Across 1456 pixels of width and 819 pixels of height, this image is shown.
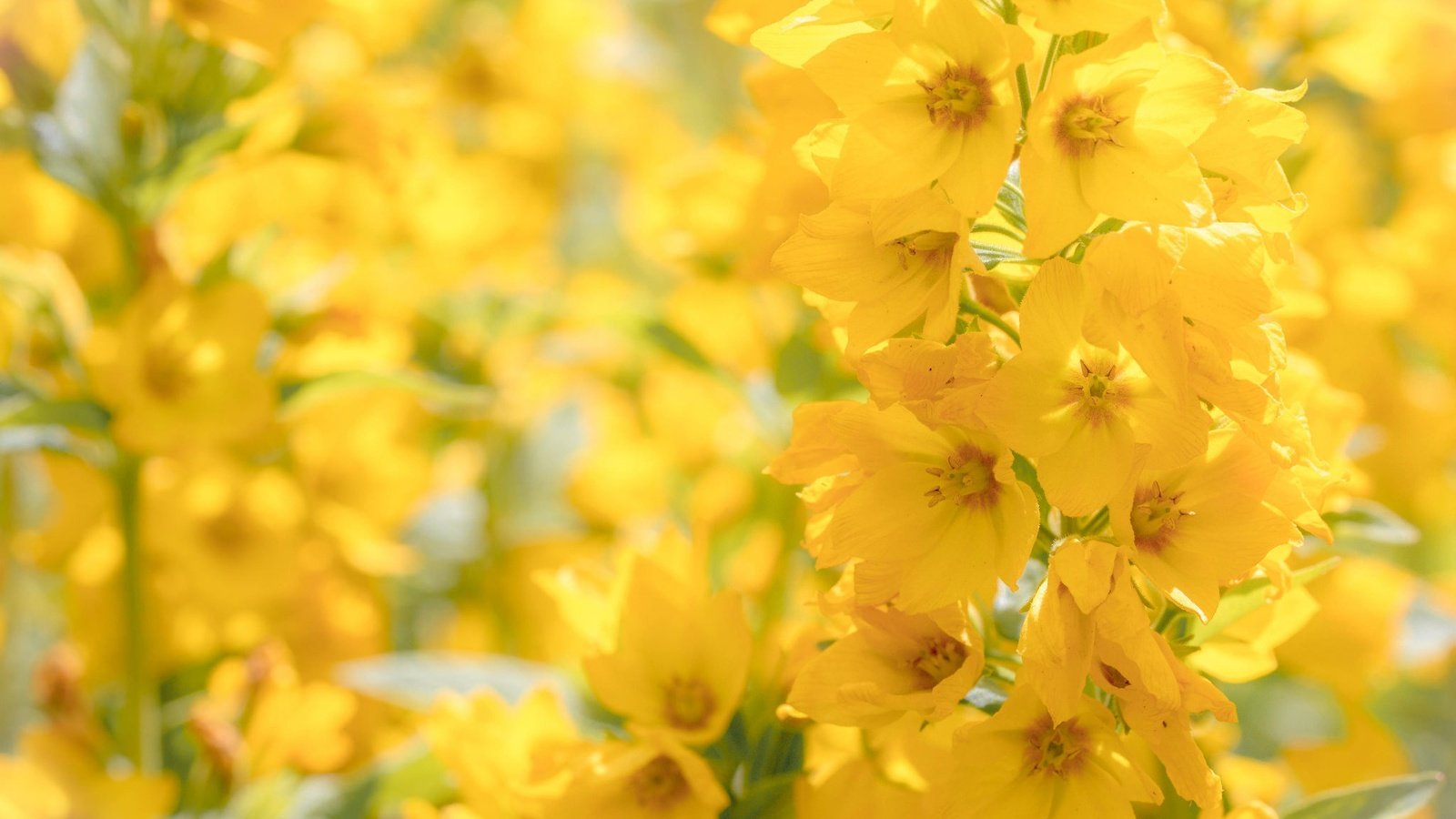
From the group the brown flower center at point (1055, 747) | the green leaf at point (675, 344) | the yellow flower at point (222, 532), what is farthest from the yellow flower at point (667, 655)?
the yellow flower at point (222, 532)

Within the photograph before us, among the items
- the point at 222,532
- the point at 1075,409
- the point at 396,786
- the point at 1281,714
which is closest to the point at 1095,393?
the point at 1075,409

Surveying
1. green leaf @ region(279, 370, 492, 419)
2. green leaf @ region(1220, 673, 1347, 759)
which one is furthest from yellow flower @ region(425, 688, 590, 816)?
green leaf @ region(1220, 673, 1347, 759)

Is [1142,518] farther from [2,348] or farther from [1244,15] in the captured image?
[2,348]

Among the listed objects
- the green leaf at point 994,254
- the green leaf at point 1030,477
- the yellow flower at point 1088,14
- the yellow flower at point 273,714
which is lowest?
the yellow flower at point 273,714

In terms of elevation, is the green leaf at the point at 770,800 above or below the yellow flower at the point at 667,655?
below

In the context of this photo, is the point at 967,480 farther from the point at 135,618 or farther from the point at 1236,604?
the point at 135,618

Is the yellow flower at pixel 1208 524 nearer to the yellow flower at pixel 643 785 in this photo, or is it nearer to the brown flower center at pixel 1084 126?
the brown flower center at pixel 1084 126
